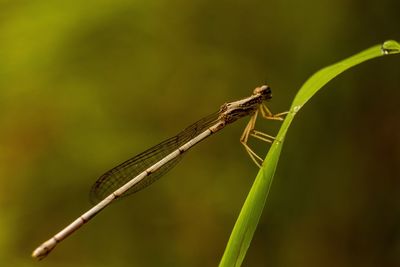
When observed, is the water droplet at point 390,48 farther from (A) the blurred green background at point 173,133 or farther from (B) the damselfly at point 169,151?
(A) the blurred green background at point 173,133

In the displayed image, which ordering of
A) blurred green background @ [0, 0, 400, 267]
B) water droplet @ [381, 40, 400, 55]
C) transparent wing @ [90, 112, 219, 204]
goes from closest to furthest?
1. water droplet @ [381, 40, 400, 55]
2. transparent wing @ [90, 112, 219, 204]
3. blurred green background @ [0, 0, 400, 267]

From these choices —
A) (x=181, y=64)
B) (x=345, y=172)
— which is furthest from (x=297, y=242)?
(x=181, y=64)

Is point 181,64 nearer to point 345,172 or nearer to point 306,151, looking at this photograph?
point 306,151

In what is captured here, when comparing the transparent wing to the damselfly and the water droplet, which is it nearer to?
the damselfly

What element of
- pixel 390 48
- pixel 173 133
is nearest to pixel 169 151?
pixel 173 133

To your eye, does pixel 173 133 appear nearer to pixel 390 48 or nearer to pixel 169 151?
pixel 169 151

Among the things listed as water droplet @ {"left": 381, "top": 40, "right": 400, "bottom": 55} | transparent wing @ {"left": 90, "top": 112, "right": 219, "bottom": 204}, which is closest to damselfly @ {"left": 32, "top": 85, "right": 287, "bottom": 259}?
transparent wing @ {"left": 90, "top": 112, "right": 219, "bottom": 204}
